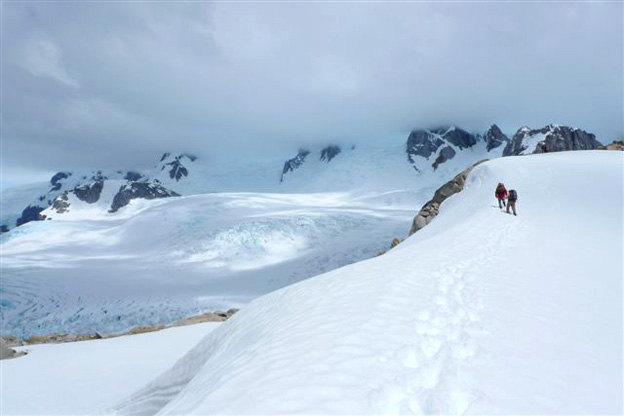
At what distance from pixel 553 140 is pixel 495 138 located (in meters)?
81.4

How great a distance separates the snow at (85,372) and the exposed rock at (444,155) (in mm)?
177214

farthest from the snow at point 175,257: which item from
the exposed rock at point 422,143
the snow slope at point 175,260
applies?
the exposed rock at point 422,143

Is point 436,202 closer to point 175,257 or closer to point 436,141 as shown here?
point 175,257

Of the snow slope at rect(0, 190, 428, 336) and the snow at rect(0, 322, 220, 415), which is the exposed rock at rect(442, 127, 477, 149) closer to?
the snow slope at rect(0, 190, 428, 336)

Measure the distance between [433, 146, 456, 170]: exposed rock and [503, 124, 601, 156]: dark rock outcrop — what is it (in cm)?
6470

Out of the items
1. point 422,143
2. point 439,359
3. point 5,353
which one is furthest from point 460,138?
point 439,359

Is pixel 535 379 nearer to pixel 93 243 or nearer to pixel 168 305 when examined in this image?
pixel 168 305

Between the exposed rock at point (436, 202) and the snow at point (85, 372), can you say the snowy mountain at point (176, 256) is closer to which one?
the exposed rock at point (436, 202)

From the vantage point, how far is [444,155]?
183 m

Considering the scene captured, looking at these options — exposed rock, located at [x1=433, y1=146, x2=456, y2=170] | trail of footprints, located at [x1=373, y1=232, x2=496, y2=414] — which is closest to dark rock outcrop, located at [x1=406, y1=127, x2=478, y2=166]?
exposed rock, located at [x1=433, y1=146, x2=456, y2=170]

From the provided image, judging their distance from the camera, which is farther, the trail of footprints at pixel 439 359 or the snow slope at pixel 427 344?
the snow slope at pixel 427 344

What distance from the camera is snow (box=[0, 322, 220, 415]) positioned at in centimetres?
880

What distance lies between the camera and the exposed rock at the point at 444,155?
178m

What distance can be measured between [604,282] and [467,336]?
5.31m
